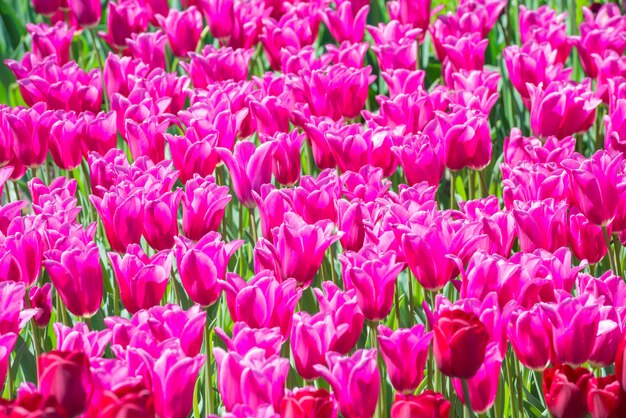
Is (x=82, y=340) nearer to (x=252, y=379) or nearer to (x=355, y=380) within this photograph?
(x=252, y=379)

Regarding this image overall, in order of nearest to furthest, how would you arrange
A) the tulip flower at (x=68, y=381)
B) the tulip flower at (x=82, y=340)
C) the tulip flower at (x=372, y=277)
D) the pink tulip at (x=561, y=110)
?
the tulip flower at (x=68, y=381) → the tulip flower at (x=82, y=340) → the tulip flower at (x=372, y=277) → the pink tulip at (x=561, y=110)

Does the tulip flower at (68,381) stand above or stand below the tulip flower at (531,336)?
above

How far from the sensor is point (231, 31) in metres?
4.38

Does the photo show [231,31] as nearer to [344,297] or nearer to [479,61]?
[479,61]

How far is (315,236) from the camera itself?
2504 millimetres

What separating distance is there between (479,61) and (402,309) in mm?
1247

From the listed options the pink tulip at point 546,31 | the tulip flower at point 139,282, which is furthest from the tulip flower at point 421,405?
the pink tulip at point 546,31

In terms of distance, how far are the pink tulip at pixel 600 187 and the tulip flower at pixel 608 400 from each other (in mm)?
840

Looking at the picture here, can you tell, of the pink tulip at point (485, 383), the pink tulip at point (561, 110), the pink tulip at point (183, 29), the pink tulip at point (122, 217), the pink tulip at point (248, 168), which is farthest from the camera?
the pink tulip at point (183, 29)

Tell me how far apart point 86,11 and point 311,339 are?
268cm

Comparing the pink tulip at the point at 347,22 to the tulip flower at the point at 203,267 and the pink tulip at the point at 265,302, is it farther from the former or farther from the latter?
the pink tulip at the point at 265,302

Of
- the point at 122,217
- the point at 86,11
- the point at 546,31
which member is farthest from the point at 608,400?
the point at 86,11

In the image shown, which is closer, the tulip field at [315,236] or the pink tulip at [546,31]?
the tulip field at [315,236]

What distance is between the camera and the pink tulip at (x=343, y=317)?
2193mm
